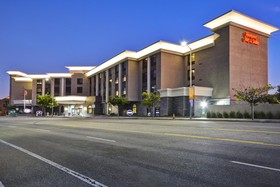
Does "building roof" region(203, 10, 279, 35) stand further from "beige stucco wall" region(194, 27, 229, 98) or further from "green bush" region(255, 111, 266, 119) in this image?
"green bush" region(255, 111, 266, 119)

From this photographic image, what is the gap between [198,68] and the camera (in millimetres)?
51406

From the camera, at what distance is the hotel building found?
44188 mm

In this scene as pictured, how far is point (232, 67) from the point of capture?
43.6 m

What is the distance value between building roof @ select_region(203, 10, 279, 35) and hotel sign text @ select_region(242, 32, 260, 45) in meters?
1.66

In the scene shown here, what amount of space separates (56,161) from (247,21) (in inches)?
1839

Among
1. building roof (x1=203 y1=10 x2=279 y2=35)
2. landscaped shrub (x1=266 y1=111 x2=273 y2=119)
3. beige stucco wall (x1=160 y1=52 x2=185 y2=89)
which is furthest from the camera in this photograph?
beige stucco wall (x1=160 y1=52 x2=185 y2=89)

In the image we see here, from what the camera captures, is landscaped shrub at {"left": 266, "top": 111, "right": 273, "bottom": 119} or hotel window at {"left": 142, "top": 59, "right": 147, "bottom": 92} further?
hotel window at {"left": 142, "top": 59, "right": 147, "bottom": 92}

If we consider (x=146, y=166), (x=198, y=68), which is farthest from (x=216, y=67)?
(x=146, y=166)

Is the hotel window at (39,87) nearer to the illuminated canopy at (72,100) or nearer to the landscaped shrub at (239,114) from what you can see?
the illuminated canopy at (72,100)

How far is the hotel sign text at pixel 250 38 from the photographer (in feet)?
149

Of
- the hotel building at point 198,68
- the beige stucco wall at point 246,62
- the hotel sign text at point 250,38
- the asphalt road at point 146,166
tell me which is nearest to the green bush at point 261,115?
the hotel building at point 198,68

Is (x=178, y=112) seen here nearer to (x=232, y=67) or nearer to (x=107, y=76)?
(x=232, y=67)

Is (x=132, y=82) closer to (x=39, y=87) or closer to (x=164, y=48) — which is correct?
(x=164, y=48)

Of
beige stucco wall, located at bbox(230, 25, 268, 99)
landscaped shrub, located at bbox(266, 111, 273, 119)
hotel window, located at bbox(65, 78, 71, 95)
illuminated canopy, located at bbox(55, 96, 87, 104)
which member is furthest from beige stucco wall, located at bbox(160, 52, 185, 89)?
hotel window, located at bbox(65, 78, 71, 95)
